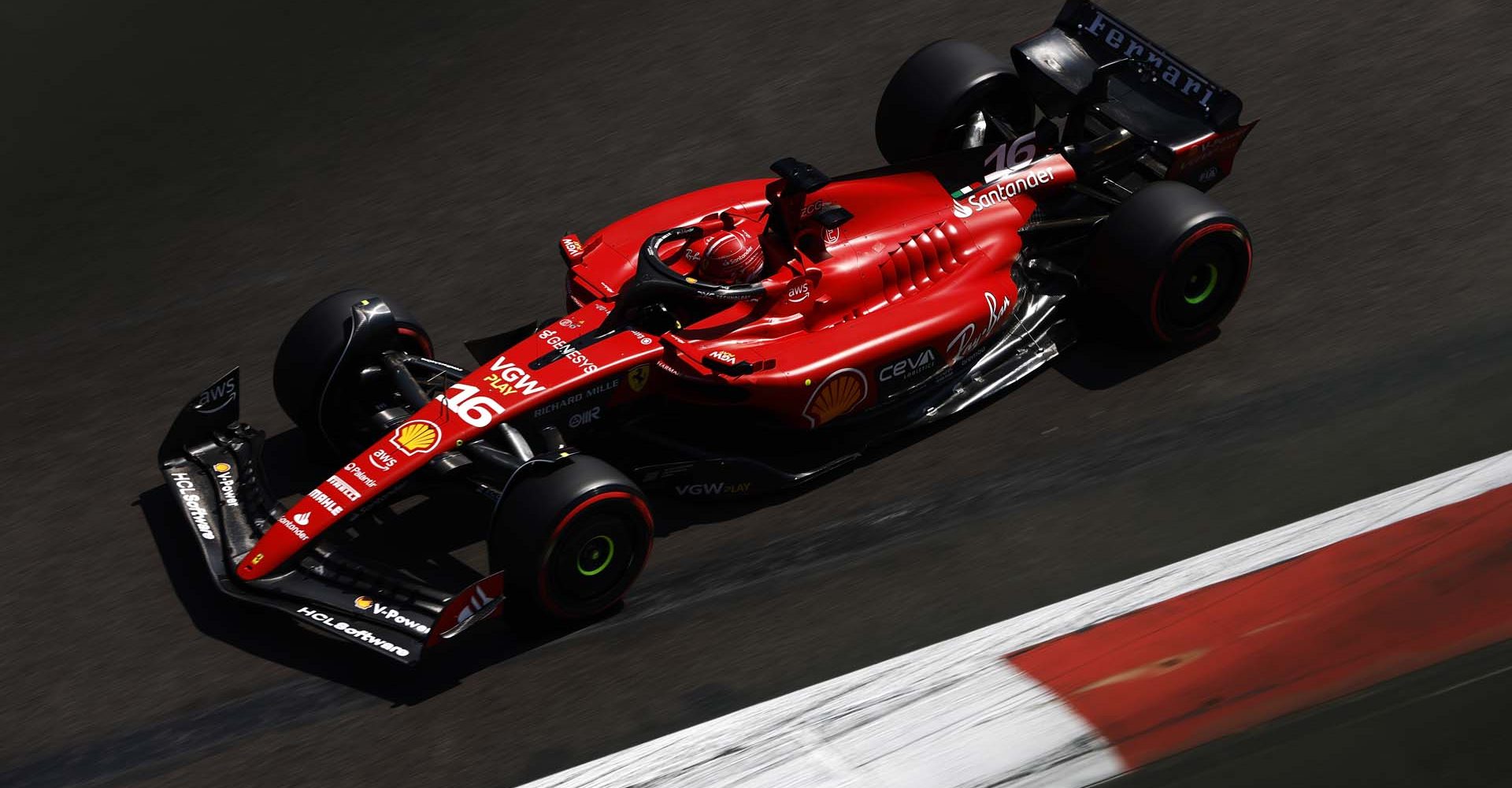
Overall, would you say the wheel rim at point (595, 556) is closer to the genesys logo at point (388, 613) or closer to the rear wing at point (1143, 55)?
the genesys logo at point (388, 613)

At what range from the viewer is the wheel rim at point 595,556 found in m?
6.98

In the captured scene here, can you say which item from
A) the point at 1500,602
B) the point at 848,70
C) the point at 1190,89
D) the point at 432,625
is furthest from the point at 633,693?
the point at 848,70

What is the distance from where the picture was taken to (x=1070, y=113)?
9133 millimetres

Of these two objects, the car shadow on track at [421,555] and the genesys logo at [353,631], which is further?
the car shadow on track at [421,555]

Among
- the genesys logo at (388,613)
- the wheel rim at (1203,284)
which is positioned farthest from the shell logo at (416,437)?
the wheel rim at (1203,284)

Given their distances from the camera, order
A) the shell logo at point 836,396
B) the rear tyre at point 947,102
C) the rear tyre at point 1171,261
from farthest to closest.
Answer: the rear tyre at point 947,102, the rear tyre at point 1171,261, the shell logo at point 836,396

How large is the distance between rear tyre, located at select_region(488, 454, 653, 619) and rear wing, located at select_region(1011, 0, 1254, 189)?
3.73m

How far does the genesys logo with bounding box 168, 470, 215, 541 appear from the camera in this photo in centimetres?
736

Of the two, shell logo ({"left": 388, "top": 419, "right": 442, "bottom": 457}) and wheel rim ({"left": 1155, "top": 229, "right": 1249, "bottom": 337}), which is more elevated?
shell logo ({"left": 388, "top": 419, "right": 442, "bottom": 457})

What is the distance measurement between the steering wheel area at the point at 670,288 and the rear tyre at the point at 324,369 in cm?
125

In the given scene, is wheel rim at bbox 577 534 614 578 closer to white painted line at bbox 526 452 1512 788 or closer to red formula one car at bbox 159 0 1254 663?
red formula one car at bbox 159 0 1254 663

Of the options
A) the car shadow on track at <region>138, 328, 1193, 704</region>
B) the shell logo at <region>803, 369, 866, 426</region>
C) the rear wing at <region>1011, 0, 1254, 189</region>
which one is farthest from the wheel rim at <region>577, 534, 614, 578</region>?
the rear wing at <region>1011, 0, 1254, 189</region>

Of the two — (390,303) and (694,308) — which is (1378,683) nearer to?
(694,308)

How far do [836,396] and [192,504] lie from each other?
309 cm
